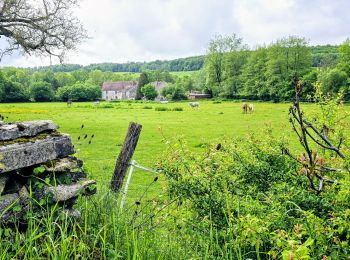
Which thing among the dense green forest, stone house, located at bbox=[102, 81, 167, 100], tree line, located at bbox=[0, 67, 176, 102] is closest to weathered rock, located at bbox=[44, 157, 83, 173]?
the dense green forest

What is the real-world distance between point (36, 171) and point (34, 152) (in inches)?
8.6

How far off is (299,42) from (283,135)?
288 feet

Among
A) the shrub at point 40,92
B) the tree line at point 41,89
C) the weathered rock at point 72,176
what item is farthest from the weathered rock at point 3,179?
the shrub at point 40,92

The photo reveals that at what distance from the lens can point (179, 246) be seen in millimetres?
3633

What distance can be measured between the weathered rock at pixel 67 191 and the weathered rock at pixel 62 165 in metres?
0.18

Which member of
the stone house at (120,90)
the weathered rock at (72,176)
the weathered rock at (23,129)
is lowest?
the stone house at (120,90)

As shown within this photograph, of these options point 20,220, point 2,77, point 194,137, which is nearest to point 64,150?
point 20,220

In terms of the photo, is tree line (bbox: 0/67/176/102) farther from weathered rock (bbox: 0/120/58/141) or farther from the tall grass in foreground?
the tall grass in foreground

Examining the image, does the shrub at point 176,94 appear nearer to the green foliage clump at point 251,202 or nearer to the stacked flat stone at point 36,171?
the green foliage clump at point 251,202

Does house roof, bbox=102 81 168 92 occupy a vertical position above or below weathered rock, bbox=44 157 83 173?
below

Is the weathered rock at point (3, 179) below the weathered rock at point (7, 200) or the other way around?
the other way around

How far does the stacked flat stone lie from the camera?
11.5 feet

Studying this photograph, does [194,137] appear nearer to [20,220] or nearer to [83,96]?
[20,220]

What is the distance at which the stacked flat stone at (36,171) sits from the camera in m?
3.52
